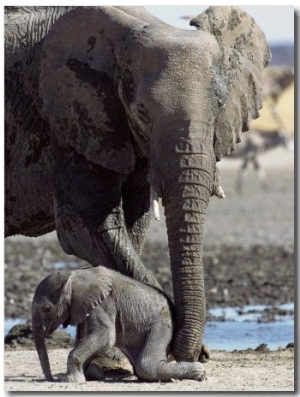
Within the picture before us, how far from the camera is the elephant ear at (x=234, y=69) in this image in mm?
7742

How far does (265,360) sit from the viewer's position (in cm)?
888

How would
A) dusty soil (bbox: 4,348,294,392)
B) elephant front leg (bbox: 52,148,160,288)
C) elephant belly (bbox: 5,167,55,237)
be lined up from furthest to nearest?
elephant belly (bbox: 5,167,55,237) → elephant front leg (bbox: 52,148,160,288) → dusty soil (bbox: 4,348,294,392)

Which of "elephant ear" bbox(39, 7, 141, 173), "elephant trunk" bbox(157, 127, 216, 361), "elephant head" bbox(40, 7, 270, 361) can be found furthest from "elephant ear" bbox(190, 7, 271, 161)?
"elephant ear" bbox(39, 7, 141, 173)

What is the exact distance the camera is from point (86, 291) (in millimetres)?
7316

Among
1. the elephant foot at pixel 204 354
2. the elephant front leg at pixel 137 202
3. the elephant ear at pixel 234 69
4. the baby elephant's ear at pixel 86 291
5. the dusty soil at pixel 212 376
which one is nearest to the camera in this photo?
the dusty soil at pixel 212 376

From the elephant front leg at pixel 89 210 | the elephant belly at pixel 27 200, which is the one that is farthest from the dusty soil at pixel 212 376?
the elephant belly at pixel 27 200

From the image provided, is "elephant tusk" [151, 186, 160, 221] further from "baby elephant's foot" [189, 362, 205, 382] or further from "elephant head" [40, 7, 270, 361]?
"baby elephant's foot" [189, 362, 205, 382]

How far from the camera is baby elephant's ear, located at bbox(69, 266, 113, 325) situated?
729 centimetres

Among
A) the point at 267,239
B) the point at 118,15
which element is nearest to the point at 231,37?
the point at 118,15

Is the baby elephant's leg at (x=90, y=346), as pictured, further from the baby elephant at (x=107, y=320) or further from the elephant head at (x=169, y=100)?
the elephant head at (x=169, y=100)

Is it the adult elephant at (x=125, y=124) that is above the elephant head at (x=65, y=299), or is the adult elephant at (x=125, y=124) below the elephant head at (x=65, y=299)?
above

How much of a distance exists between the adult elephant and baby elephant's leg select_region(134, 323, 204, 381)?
79 millimetres

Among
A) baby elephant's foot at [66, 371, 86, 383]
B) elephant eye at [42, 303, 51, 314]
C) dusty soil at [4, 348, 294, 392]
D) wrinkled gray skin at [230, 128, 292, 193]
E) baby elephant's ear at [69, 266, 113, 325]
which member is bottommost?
dusty soil at [4, 348, 294, 392]

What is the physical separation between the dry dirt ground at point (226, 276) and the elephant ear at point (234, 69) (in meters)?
1.40
